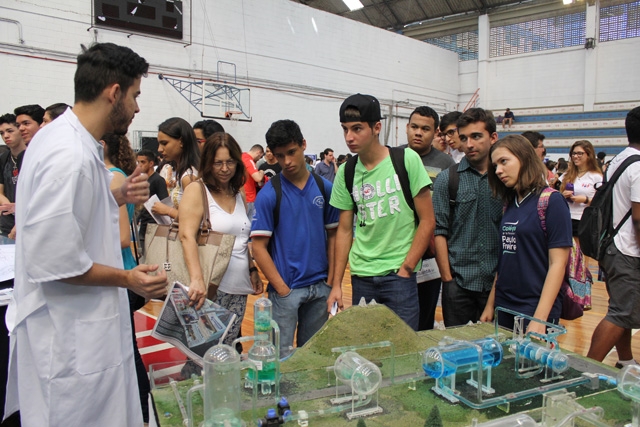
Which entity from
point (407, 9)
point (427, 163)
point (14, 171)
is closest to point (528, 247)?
point (427, 163)

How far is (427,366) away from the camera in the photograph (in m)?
1.39

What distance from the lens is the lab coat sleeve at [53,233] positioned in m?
1.25

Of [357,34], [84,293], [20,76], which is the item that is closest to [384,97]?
[357,34]

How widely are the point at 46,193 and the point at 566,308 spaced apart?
1927mm

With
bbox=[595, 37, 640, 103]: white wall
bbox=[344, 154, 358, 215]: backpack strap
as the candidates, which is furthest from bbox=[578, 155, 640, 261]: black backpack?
bbox=[595, 37, 640, 103]: white wall

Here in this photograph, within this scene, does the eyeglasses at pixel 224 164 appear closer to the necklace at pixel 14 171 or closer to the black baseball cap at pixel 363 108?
the black baseball cap at pixel 363 108

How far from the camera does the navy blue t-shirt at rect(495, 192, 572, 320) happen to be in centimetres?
183

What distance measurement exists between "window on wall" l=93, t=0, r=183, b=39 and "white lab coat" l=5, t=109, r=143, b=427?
8803 millimetres

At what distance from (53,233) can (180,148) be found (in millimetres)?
1451

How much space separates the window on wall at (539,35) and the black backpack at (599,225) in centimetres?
1474

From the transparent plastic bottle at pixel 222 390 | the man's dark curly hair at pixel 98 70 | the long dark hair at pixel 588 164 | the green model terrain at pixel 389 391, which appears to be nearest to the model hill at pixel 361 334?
the green model terrain at pixel 389 391

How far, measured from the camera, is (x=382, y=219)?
85.0 inches

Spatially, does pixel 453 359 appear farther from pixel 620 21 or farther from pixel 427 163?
pixel 620 21

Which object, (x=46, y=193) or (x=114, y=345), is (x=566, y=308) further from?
(x=46, y=193)
